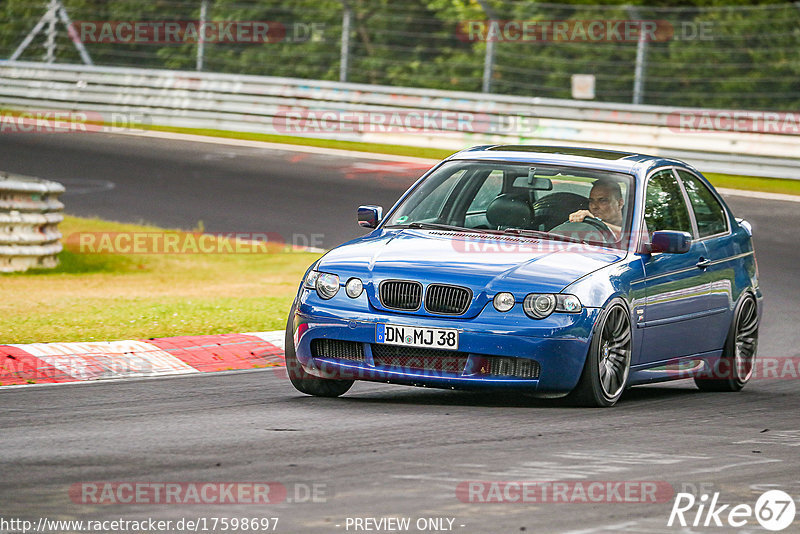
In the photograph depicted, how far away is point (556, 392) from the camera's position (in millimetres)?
8414

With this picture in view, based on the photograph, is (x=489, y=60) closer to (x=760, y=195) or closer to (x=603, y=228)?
(x=760, y=195)

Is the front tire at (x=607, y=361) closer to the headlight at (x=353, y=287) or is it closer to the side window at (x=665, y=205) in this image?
the side window at (x=665, y=205)

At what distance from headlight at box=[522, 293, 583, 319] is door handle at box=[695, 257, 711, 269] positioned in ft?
6.14

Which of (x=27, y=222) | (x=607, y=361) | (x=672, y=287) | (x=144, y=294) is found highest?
(x=672, y=287)

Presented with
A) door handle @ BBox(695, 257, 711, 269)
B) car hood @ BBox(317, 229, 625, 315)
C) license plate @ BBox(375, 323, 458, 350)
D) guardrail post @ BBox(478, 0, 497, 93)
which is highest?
guardrail post @ BBox(478, 0, 497, 93)

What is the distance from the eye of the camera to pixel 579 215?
9.48 meters

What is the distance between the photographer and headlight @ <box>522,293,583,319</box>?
828 cm

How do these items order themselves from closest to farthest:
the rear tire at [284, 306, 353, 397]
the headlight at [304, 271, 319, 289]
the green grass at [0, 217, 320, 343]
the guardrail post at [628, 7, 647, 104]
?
1. the headlight at [304, 271, 319, 289]
2. the rear tire at [284, 306, 353, 397]
3. the green grass at [0, 217, 320, 343]
4. the guardrail post at [628, 7, 647, 104]

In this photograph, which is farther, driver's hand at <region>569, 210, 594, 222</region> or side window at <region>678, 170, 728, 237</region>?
side window at <region>678, 170, 728, 237</region>

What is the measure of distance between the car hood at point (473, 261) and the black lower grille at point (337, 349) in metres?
0.29

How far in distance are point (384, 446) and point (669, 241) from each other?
9.46 feet

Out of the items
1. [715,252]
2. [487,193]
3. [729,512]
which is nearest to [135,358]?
[487,193]

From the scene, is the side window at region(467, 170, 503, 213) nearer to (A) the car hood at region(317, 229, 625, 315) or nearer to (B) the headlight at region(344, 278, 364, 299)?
(A) the car hood at region(317, 229, 625, 315)

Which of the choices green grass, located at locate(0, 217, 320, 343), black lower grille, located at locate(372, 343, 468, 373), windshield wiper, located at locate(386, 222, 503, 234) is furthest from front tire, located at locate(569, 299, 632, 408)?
green grass, located at locate(0, 217, 320, 343)
